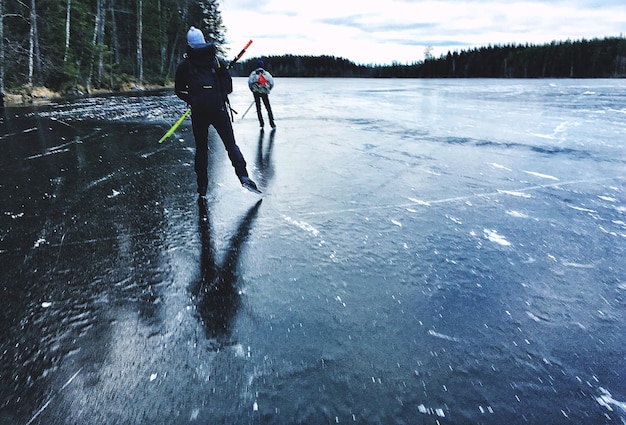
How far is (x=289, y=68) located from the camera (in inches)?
7500

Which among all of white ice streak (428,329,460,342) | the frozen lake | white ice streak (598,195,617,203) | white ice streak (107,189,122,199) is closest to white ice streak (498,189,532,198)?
the frozen lake

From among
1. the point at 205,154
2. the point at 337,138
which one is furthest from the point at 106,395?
the point at 337,138

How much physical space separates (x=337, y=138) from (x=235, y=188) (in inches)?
195

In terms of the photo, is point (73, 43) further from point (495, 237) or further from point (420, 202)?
point (495, 237)

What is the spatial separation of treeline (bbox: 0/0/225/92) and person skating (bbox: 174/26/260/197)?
672 inches

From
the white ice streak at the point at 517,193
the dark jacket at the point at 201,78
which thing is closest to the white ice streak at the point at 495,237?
the white ice streak at the point at 517,193

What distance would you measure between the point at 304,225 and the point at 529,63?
14186 cm

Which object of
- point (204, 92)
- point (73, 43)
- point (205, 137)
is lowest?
point (205, 137)

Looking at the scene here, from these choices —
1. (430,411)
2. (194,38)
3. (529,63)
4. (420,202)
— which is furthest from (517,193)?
(529,63)

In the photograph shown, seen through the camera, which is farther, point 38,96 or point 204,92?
point 38,96

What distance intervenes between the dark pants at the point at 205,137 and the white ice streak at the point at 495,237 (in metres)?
3.19

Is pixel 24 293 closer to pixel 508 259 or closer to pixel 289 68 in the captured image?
pixel 508 259

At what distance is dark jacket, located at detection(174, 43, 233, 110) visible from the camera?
517 cm

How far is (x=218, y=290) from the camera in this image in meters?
3.21
